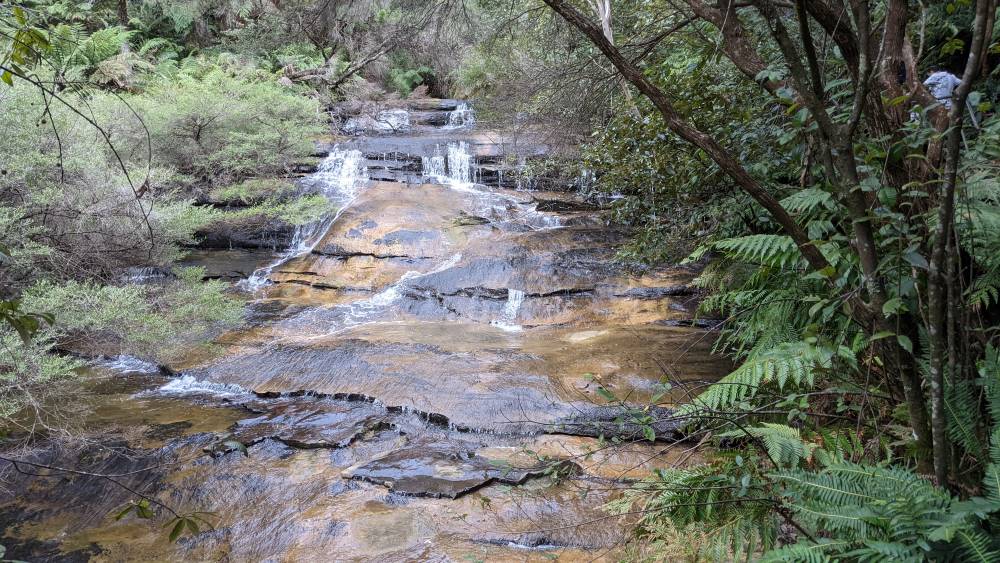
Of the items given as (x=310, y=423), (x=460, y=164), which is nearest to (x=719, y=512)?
(x=310, y=423)

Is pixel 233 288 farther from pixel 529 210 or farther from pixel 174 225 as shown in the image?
pixel 529 210

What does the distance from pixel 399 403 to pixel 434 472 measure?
1.40 metres

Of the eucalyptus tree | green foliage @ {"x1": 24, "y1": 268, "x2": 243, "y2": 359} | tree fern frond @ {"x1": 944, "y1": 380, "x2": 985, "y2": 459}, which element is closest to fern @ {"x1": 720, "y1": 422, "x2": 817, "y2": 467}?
the eucalyptus tree

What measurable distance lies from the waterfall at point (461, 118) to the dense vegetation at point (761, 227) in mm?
6277

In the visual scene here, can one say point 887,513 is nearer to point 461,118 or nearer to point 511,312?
point 511,312

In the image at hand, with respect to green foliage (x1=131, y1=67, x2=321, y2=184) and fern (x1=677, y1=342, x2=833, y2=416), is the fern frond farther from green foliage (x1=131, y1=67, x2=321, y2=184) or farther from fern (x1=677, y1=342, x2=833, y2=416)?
green foliage (x1=131, y1=67, x2=321, y2=184)

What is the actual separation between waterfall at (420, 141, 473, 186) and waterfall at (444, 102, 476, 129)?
2909 millimetres

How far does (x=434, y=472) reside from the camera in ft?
16.2

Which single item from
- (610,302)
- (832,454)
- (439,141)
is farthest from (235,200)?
(832,454)

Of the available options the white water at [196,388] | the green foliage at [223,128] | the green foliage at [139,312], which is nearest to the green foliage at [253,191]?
the green foliage at [223,128]

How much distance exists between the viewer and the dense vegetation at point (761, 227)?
1.80 meters

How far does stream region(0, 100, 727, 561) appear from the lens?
4254 millimetres

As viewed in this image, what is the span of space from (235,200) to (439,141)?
17.9 ft

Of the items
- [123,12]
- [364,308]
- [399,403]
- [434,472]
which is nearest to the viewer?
[434,472]
